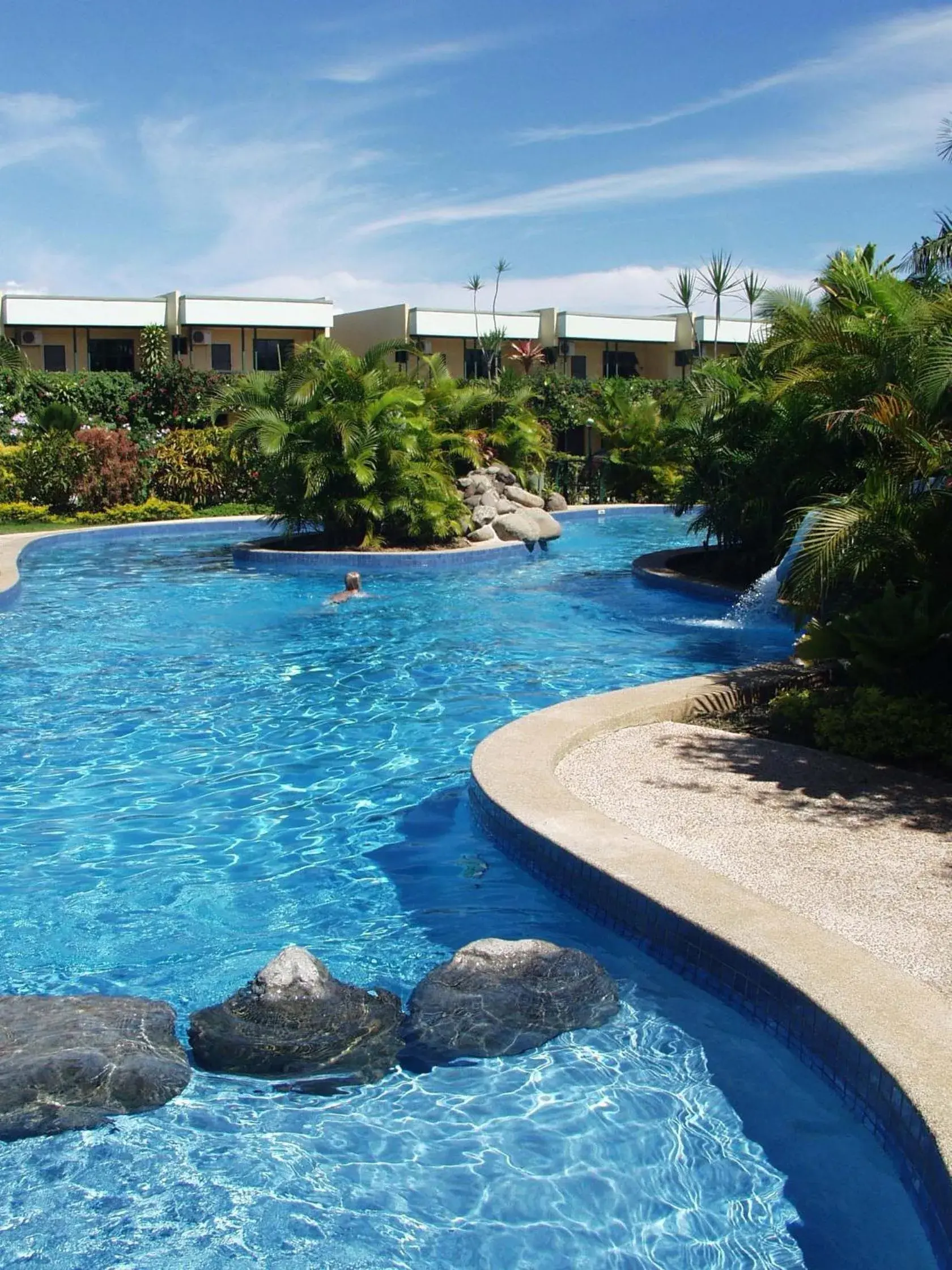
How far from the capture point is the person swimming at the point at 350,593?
15.9 m

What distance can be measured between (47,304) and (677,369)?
2450 centimetres

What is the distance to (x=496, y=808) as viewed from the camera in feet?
21.8

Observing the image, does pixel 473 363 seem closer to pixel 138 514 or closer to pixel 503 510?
pixel 138 514

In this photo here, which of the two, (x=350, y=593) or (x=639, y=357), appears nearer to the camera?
(x=350, y=593)

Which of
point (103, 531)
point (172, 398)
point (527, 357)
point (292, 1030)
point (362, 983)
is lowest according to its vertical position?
point (362, 983)

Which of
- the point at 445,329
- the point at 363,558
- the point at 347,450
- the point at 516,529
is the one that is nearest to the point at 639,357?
the point at 445,329

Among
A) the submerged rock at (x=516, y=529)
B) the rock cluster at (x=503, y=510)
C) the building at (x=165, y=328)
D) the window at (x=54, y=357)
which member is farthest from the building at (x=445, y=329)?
the submerged rock at (x=516, y=529)

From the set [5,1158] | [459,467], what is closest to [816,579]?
[5,1158]

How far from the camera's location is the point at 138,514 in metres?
25.5

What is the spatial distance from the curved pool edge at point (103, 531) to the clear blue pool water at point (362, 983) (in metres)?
7.35

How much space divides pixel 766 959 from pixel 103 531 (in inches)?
830

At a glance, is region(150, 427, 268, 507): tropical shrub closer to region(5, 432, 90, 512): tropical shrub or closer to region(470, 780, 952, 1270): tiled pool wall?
region(5, 432, 90, 512): tropical shrub

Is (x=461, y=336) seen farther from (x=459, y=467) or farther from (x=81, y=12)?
(x=81, y=12)

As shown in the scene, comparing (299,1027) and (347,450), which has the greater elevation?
(347,450)
